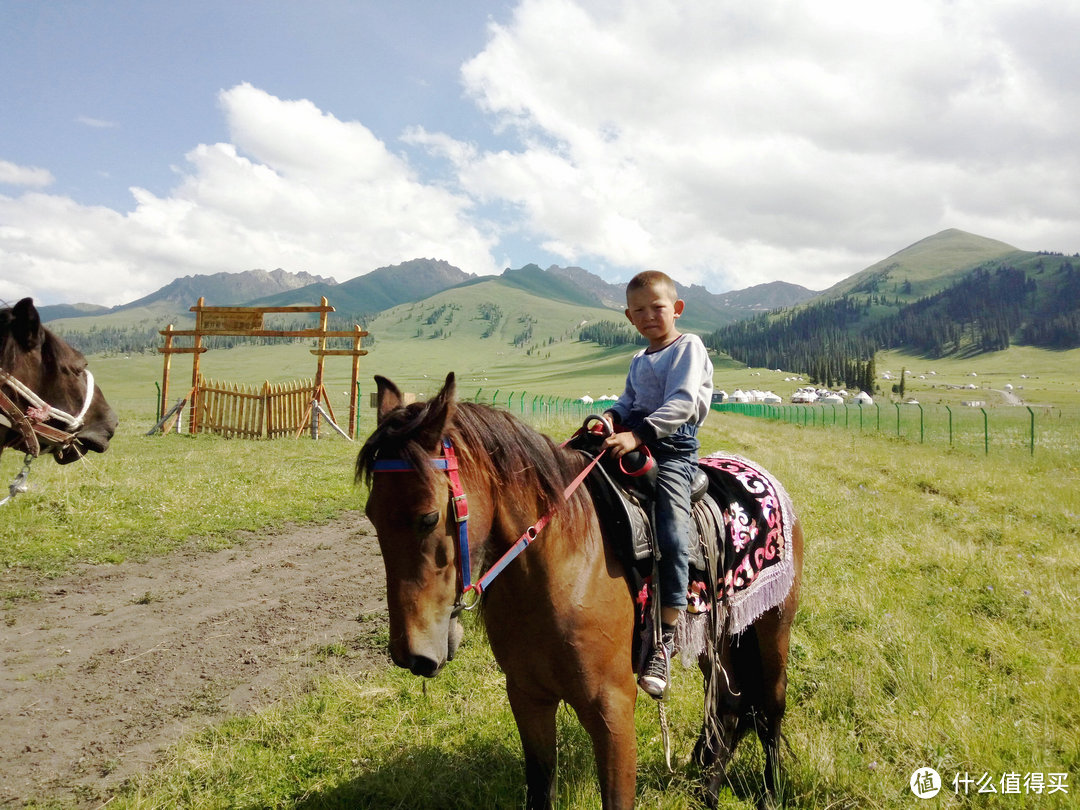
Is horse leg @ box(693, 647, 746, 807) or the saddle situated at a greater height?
the saddle

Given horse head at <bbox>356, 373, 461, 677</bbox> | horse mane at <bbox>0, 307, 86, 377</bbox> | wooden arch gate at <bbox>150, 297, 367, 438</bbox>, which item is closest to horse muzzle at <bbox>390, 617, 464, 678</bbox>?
horse head at <bbox>356, 373, 461, 677</bbox>

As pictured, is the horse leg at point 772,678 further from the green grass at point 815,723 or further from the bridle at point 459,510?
the bridle at point 459,510

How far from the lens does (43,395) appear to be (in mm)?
4340

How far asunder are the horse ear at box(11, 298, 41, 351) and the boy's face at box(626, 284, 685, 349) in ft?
12.7

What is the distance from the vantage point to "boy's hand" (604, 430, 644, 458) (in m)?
2.93

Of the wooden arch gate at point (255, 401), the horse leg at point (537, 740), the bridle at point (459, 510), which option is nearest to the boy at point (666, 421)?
the horse leg at point (537, 740)

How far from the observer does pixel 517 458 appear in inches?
106

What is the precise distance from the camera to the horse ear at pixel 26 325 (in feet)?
12.9

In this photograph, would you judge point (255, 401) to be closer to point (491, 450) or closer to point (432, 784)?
point (432, 784)

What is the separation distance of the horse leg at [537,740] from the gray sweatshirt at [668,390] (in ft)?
4.72

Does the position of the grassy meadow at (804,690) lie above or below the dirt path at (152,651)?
above

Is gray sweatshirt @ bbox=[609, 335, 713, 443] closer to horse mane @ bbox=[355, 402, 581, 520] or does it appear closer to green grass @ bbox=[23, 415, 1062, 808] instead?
horse mane @ bbox=[355, 402, 581, 520]

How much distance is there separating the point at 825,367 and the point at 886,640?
468ft

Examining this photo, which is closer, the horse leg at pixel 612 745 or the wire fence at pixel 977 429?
the horse leg at pixel 612 745
